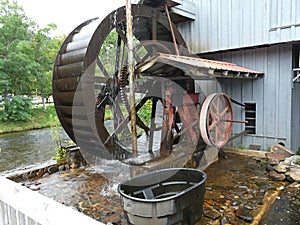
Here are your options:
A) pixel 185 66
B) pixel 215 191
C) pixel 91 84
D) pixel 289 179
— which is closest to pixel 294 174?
pixel 289 179

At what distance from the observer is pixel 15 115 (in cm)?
1238

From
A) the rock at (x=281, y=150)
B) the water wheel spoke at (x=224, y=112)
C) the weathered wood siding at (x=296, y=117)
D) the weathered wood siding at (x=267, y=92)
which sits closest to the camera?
the rock at (x=281, y=150)

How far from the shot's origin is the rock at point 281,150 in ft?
14.9

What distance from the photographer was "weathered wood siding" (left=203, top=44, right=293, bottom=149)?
16.0 feet

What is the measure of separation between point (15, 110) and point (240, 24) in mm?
11258

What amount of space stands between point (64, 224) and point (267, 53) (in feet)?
16.7

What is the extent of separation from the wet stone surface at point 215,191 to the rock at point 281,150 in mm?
324

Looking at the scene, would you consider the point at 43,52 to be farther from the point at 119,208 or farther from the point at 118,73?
the point at 119,208

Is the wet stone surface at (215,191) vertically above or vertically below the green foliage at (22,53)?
below

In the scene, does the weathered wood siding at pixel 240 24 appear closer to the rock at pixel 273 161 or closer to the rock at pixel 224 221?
the rock at pixel 273 161

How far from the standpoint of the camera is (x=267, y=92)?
5141 mm

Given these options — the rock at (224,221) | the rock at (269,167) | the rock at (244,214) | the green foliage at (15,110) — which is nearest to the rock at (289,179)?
the rock at (269,167)

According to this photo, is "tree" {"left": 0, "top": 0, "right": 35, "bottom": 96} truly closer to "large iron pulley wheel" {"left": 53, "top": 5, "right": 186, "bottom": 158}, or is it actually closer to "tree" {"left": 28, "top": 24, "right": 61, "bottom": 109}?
"tree" {"left": 28, "top": 24, "right": 61, "bottom": 109}

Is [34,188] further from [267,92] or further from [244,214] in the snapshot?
[267,92]
